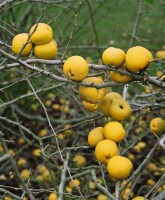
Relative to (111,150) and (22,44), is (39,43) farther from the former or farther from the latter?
(111,150)

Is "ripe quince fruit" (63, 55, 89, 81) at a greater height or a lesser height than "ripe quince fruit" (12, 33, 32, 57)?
lesser

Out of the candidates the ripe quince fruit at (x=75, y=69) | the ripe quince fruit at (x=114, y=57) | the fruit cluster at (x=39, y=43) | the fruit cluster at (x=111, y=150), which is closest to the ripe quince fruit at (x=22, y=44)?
the fruit cluster at (x=39, y=43)

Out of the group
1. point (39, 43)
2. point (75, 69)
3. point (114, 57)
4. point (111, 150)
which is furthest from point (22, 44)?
point (111, 150)

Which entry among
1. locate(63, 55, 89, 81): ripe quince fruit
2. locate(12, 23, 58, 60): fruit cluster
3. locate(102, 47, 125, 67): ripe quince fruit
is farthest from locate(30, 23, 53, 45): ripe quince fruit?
locate(102, 47, 125, 67): ripe quince fruit

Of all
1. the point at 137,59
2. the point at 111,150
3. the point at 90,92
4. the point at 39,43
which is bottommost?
the point at 111,150

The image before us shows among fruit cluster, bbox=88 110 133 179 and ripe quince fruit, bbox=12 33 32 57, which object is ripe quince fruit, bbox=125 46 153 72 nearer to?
fruit cluster, bbox=88 110 133 179

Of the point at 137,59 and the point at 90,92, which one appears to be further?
the point at 90,92

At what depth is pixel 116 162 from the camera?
1.76 meters

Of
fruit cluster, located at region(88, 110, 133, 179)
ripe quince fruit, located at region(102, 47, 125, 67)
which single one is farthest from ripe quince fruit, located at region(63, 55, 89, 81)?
fruit cluster, located at region(88, 110, 133, 179)

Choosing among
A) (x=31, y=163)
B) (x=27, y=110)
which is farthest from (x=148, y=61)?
(x=27, y=110)

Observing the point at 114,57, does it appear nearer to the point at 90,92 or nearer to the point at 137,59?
the point at 137,59

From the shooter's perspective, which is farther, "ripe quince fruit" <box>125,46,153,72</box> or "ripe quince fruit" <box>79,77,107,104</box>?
"ripe quince fruit" <box>79,77,107,104</box>

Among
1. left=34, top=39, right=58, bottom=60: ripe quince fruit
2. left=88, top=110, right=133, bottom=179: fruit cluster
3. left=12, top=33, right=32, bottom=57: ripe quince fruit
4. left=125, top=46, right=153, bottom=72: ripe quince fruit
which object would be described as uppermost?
left=12, top=33, right=32, bottom=57: ripe quince fruit

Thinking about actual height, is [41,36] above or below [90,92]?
A: above
